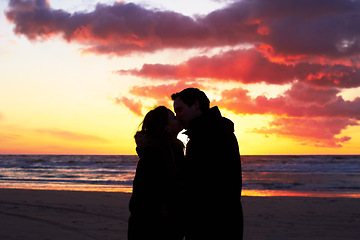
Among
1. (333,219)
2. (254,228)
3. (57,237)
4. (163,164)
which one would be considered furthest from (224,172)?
(333,219)

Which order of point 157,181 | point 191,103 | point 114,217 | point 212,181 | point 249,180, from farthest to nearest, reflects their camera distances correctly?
point 249,180 → point 114,217 → point 157,181 → point 191,103 → point 212,181

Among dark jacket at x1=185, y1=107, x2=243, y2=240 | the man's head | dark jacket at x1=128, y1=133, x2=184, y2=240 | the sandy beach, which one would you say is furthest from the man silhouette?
the sandy beach

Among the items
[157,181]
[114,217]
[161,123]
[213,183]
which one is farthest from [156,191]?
A: [114,217]

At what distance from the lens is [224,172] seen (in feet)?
8.48

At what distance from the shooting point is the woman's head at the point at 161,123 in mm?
3301

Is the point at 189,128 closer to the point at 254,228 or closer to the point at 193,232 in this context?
the point at 193,232

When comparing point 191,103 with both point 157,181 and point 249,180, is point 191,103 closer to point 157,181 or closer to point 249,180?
point 157,181

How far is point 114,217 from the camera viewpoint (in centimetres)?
983

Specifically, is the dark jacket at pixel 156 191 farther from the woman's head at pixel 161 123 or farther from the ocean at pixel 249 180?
the ocean at pixel 249 180

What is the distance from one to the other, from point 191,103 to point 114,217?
7.63 metres

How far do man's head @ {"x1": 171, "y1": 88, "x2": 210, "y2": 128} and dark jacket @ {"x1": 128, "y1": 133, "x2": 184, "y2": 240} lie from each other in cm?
52

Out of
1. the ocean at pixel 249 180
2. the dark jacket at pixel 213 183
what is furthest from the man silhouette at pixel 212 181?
the ocean at pixel 249 180

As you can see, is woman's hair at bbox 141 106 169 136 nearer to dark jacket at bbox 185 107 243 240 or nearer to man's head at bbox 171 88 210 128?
man's head at bbox 171 88 210 128

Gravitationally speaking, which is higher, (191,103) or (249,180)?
(191,103)
